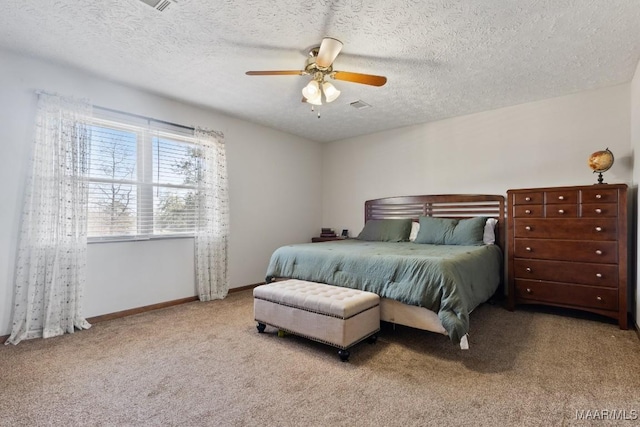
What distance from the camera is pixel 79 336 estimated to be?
9.50 feet

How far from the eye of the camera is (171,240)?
3.93 meters

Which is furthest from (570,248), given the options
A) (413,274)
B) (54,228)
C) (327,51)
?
(54,228)

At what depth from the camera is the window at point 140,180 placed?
335 centimetres

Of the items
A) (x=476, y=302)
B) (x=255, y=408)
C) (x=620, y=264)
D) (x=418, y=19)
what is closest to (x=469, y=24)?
(x=418, y=19)

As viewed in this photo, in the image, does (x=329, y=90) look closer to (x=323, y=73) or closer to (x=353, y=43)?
(x=323, y=73)

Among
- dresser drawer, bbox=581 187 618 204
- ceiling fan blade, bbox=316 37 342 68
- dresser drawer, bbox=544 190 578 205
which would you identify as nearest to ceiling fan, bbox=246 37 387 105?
ceiling fan blade, bbox=316 37 342 68

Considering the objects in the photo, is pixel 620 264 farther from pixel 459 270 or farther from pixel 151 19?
pixel 151 19

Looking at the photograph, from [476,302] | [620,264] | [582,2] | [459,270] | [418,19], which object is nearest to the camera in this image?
[582,2]

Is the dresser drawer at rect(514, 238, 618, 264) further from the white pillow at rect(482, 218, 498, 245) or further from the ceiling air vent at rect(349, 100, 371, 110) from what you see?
the ceiling air vent at rect(349, 100, 371, 110)

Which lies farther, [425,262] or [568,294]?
[568,294]

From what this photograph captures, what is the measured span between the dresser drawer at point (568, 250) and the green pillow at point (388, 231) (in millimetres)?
1367

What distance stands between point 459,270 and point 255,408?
1828 mm

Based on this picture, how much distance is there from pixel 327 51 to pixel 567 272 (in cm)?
318

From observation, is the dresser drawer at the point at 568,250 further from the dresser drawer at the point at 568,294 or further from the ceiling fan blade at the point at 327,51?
the ceiling fan blade at the point at 327,51
